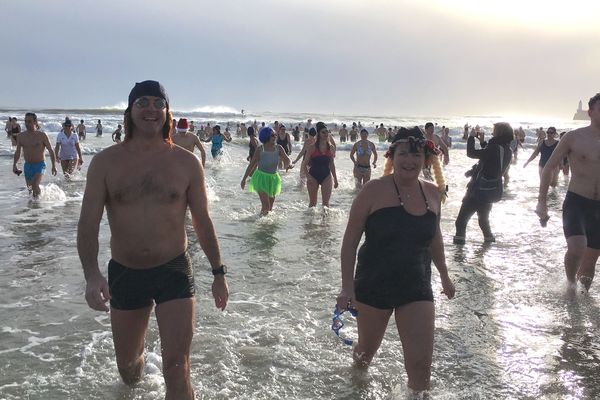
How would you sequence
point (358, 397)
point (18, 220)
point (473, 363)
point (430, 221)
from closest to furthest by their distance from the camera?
point (430, 221) < point (358, 397) < point (473, 363) < point (18, 220)

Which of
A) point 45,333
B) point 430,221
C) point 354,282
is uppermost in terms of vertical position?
point 430,221

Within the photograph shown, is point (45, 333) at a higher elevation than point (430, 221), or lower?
lower

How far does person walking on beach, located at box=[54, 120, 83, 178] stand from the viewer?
1403 centimetres

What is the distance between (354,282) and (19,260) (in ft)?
17.1

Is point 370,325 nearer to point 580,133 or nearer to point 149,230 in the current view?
point 149,230

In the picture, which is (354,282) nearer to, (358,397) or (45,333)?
(358,397)

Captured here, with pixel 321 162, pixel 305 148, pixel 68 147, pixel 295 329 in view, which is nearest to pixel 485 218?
pixel 321 162

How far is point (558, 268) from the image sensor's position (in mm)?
6707

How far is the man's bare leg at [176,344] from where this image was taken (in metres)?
2.81

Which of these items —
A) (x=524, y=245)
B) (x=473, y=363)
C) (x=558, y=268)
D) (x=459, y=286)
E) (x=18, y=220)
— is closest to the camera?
(x=473, y=363)

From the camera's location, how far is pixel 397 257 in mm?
3188

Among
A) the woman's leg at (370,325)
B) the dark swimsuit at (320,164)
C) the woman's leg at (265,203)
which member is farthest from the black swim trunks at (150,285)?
the dark swimsuit at (320,164)

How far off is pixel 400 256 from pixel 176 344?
141cm

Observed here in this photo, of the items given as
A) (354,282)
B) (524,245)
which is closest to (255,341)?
(354,282)
